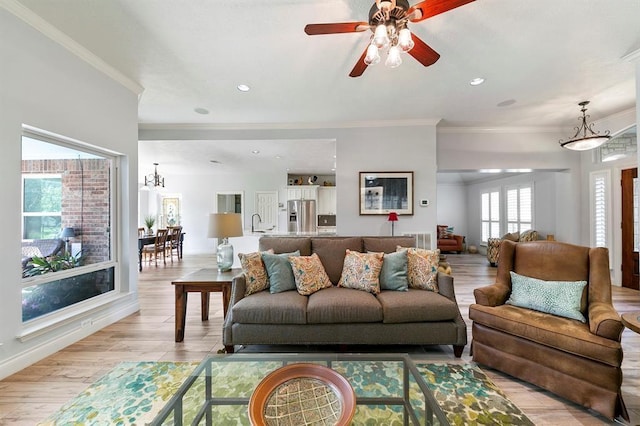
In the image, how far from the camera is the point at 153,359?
7.42ft

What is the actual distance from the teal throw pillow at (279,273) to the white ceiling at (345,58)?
2.02m

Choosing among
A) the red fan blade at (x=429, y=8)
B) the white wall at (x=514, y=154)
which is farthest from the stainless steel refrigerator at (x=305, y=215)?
the red fan blade at (x=429, y=8)

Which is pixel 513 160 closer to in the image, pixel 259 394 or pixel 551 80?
pixel 551 80

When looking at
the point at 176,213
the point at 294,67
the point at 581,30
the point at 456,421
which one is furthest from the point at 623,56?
the point at 176,213

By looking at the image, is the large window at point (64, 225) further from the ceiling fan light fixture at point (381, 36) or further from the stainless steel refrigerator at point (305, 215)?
the stainless steel refrigerator at point (305, 215)

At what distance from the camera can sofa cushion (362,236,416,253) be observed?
2.87 m

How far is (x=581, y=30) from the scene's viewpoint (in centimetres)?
224

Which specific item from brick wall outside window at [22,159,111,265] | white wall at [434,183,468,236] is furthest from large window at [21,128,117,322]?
white wall at [434,183,468,236]

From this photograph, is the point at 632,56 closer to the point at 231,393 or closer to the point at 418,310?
the point at 418,310

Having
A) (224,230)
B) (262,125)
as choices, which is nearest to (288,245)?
(224,230)

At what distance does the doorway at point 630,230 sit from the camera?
4059 mm

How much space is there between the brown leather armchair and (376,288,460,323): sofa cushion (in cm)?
20

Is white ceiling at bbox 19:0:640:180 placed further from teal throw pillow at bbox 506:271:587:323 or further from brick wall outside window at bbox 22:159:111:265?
teal throw pillow at bbox 506:271:587:323

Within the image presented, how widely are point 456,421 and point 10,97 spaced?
394 centimetres
